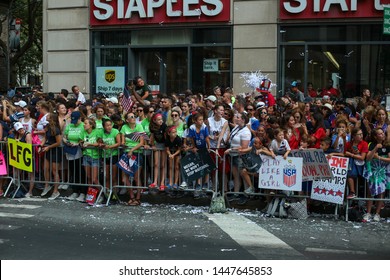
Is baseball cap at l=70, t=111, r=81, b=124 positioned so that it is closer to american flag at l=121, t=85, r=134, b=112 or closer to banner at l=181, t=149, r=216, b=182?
american flag at l=121, t=85, r=134, b=112

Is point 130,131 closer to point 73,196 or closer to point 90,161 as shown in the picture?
point 90,161

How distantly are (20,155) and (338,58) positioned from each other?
9462 millimetres

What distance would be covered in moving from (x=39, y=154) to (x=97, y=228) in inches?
134

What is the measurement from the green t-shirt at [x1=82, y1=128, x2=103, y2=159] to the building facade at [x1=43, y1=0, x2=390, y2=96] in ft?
22.7

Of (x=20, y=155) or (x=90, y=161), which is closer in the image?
(x=90, y=161)

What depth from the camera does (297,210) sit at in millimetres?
10000

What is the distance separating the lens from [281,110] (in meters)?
12.8

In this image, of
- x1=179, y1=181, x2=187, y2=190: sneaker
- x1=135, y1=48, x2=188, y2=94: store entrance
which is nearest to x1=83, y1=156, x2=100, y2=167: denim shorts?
x1=179, y1=181, x2=187, y2=190: sneaker

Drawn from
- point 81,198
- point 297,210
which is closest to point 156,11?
point 81,198

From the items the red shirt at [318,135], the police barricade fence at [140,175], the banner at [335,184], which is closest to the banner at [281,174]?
the police barricade fence at [140,175]

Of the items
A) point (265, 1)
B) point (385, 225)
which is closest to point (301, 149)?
point (385, 225)

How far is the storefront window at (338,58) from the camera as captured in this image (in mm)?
16562

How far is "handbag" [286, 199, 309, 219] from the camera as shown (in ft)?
32.8

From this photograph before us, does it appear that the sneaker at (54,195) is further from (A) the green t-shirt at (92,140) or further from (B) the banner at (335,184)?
(B) the banner at (335,184)
